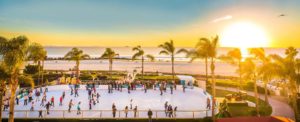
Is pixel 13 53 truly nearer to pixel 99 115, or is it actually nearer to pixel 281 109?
pixel 99 115

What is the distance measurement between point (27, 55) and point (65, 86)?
31.6 metres

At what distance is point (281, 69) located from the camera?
90.2ft

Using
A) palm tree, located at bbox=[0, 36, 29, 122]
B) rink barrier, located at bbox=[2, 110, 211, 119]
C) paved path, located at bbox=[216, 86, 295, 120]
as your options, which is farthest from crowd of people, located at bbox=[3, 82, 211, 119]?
palm tree, located at bbox=[0, 36, 29, 122]

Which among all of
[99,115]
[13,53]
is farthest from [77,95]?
[13,53]

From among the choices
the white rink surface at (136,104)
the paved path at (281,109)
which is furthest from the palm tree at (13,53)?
the paved path at (281,109)

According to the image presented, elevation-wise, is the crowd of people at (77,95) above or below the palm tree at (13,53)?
below

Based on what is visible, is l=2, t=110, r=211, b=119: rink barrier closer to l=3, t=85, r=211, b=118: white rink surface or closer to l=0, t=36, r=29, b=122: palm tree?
l=3, t=85, r=211, b=118: white rink surface

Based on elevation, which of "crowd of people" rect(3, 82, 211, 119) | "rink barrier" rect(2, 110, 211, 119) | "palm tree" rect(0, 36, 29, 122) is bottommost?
"rink barrier" rect(2, 110, 211, 119)

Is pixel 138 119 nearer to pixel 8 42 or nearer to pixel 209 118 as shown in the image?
pixel 209 118

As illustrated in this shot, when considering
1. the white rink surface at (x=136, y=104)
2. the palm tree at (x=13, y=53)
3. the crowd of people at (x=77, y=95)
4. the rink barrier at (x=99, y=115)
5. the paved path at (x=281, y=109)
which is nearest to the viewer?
the palm tree at (x=13, y=53)

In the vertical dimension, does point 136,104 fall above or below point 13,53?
below

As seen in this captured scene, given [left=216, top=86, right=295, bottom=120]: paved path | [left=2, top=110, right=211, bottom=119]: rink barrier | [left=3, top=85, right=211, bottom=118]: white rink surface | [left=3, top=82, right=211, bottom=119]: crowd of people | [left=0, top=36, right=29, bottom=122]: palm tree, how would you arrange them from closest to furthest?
[left=0, top=36, right=29, bottom=122]: palm tree
[left=2, top=110, right=211, bottom=119]: rink barrier
[left=3, top=85, right=211, bottom=118]: white rink surface
[left=216, top=86, right=295, bottom=120]: paved path
[left=3, top=82, right=211, bottom=119]: crowd of people

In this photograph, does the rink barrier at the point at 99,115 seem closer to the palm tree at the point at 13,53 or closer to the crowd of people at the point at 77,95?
the crowd of people at the point at 77,95

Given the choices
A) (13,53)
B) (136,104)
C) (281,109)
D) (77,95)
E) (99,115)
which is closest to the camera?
(13,53)
